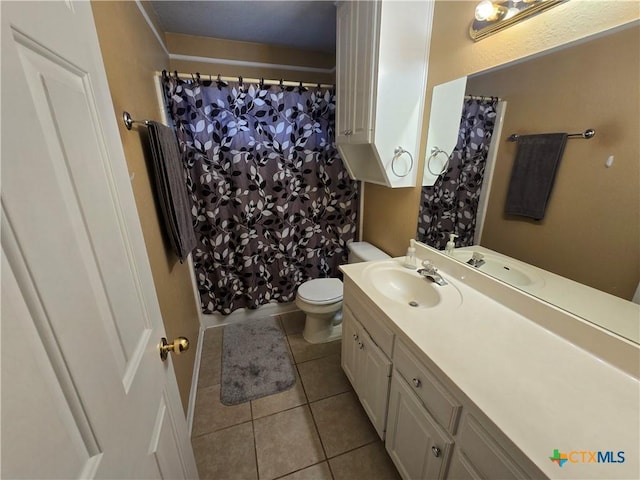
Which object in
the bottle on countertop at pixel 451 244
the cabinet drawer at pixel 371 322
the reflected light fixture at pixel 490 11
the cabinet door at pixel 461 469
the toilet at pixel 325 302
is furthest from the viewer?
the toilet at pixel 325 302

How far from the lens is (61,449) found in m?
0.35

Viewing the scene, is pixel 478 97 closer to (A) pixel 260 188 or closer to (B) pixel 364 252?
(B) pixel 364 252

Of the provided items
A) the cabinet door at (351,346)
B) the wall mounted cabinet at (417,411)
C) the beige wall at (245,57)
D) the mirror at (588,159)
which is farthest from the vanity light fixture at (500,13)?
the beige wall at (245,57)

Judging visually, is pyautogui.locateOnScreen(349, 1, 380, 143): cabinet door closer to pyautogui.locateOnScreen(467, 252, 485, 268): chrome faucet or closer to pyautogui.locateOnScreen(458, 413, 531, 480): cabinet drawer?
pyautogui.locateOnScreen(467, 252, 485, 268): chrome faucet

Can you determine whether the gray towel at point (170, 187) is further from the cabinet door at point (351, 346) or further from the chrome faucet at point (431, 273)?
the chrome faucet at point (431, 273)

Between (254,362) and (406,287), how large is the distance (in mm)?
1237

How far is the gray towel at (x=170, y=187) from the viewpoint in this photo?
1251 millimetres

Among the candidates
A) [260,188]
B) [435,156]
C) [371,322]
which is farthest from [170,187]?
[435,156]

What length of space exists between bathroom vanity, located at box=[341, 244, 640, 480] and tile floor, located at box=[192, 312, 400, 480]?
0.74ft

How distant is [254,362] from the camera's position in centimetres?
196

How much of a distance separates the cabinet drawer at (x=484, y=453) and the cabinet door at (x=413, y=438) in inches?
3.3

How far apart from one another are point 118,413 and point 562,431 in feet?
3.19

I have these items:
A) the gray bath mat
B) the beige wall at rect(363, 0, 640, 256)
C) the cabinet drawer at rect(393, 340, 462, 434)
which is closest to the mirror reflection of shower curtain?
the beige wall at rect(363, 0, 640, 256)

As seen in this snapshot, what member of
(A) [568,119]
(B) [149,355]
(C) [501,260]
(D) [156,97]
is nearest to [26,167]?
(B) [149,355]
